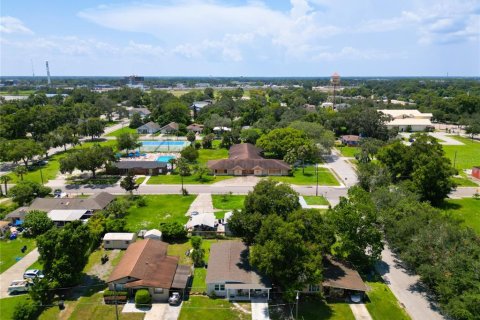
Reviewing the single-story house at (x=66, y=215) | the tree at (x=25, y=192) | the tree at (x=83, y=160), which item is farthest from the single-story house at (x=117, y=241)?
the tree at (x=83, y=160)

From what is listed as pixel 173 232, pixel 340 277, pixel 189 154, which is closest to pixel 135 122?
pixel 189 154

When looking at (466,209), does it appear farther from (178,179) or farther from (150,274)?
(178,179)

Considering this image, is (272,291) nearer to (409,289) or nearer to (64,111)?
(409,289)

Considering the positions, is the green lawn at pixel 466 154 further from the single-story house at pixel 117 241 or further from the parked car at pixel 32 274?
the parked car at pixel 32 274

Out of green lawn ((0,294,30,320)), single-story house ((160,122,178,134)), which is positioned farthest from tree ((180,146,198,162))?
green lawn ((0,294,30,320))

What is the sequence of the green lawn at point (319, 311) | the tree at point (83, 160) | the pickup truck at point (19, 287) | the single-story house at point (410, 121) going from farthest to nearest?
1. the single-story house at point (410, 121)
2. the tree at point (83, 160)
3. the pickup truck at point (19, 287)
4. the green lawn at point (319, 311)
